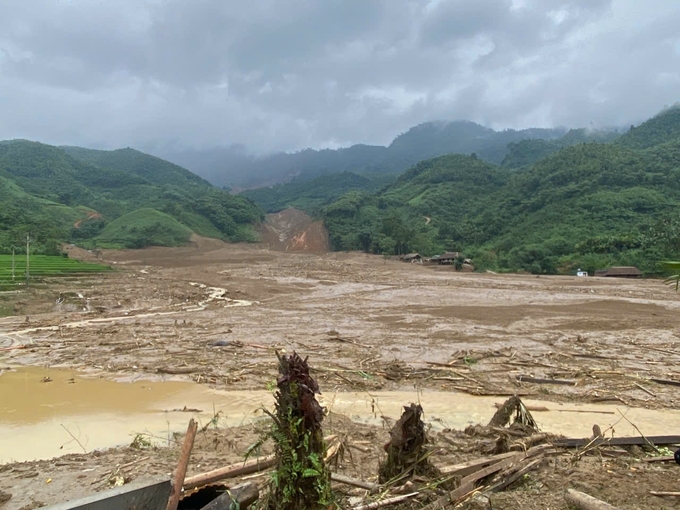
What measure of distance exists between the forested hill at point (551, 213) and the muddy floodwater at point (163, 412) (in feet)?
148

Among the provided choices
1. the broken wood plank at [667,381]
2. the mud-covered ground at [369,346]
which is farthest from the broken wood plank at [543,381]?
the broken wood plank at [667,381]

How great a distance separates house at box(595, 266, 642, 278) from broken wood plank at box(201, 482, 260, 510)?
161 feet

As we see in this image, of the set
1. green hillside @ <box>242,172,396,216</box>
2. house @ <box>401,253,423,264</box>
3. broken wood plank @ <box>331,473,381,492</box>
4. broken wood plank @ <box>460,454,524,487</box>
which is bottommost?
broken wood plank @ <box>331,473,381,492</box>

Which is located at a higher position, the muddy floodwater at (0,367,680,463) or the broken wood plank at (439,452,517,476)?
the broken wood plank at (439,452,517,476)

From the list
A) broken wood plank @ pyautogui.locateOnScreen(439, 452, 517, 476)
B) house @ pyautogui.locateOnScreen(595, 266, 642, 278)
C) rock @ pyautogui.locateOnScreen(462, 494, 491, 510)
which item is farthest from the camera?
house @ pyautogui.locateOnScreen(595, 266, 642, 278)

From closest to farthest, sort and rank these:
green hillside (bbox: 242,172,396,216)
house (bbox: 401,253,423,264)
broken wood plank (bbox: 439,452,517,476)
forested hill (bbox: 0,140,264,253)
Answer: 1. broken wood plank (bbox: 439,452,517,476)
2. house (bbox: 401,253,423,264)
3. forested hill (bbox: 0,140,264,253)
4. green hillside (bbox: 242,172,396,216)

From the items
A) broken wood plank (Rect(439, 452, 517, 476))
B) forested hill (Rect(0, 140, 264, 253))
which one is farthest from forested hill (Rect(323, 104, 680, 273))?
broken wood plank (Rect(439, 452, 517, 476))

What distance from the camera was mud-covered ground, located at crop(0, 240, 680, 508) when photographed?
5.21 meters

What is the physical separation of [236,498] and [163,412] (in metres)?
5.33

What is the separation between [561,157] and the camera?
3275 inches

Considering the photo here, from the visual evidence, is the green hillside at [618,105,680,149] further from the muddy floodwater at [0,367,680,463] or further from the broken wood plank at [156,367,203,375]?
the broken wood plank at [156,367,203,375]

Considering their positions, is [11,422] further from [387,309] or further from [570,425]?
[387,309]

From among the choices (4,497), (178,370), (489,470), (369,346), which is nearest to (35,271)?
(178,370)

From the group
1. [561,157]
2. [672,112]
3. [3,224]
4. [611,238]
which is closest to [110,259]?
[3,224]
